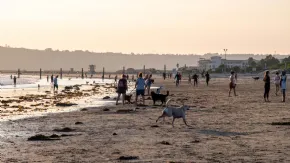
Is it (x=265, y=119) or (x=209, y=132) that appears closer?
(x=209, y=132)

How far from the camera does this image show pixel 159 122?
60.5 ft

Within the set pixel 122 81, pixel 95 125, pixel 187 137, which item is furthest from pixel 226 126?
pixel 122 81

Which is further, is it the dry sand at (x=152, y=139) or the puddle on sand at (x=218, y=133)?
the puddle on sand at (x=218, y=133)

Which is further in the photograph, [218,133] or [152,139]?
[218,133]

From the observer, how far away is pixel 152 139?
1428 cm

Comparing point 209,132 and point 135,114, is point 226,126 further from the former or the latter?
point 135,114

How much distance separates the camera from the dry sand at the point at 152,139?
11.8 m

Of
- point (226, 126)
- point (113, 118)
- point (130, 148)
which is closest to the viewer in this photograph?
point (130, 148)

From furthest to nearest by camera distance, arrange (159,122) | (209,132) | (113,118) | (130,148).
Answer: (113,118) < (159,122) < (209,132) < (130,148)

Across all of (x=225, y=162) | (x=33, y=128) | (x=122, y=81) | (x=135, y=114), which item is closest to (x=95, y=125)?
(x=33, y=128)

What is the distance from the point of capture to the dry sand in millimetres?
11773

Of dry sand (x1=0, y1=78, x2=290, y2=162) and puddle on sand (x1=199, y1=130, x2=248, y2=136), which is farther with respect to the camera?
puddle on sand (x1=199, y1=130, x2=248, y2=136)

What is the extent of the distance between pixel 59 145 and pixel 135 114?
27.7 ft

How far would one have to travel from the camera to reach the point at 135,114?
21875mm
